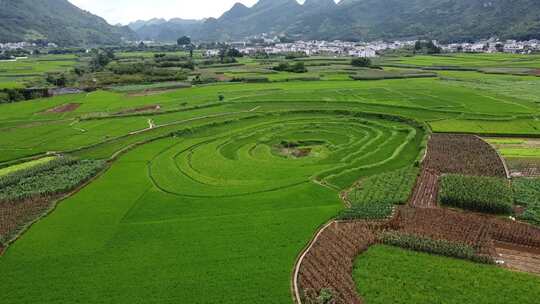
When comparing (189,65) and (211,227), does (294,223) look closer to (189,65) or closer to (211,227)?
(211,227)

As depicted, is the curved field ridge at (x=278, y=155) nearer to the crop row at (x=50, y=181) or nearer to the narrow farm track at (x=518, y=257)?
the crop row at (x=50, y=181)

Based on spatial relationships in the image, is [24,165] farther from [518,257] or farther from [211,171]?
[518,257]

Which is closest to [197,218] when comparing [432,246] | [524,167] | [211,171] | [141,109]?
[211,171]

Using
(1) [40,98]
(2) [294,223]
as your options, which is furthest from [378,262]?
(1) [40,98]

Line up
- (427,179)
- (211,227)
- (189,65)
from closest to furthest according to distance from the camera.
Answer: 1. (211,227)
2. (427,179)
3. (189,65)

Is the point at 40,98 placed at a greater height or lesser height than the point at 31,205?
greater
